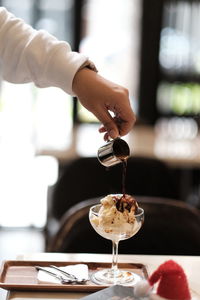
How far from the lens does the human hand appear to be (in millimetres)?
1226

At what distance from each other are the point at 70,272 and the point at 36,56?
20.1 inches

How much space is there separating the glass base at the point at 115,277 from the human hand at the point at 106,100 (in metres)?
0.31

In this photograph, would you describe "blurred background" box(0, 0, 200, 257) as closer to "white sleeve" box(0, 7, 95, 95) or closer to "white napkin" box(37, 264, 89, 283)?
"white sleeve" box(0, 7, 95, 95)

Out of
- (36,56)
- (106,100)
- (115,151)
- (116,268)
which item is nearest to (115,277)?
(116,268)

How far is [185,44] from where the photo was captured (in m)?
4.03

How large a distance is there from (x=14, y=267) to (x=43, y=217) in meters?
2.78

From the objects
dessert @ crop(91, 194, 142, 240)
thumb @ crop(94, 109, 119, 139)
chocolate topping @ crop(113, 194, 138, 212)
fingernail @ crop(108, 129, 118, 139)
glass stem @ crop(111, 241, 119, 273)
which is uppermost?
thumb @ crop(94, 109, 119, 139)

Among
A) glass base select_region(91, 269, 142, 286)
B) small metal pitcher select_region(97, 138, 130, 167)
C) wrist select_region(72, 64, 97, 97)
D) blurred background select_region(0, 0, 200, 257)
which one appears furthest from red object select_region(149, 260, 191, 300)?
blurred background select_region(0, 0, 200, 257)

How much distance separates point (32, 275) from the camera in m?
1.19

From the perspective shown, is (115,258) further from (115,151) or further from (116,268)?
(115,151)

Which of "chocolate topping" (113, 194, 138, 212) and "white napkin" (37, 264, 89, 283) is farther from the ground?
"chocolate topping" (113, 194, 138, 212)

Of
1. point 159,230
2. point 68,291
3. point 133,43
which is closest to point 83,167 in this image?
point 159,230

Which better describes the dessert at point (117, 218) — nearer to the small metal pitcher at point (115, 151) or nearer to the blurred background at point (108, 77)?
the small metal pitcher at point (115, 151)

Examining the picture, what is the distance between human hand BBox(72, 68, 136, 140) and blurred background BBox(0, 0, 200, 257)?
2451 millimetres
